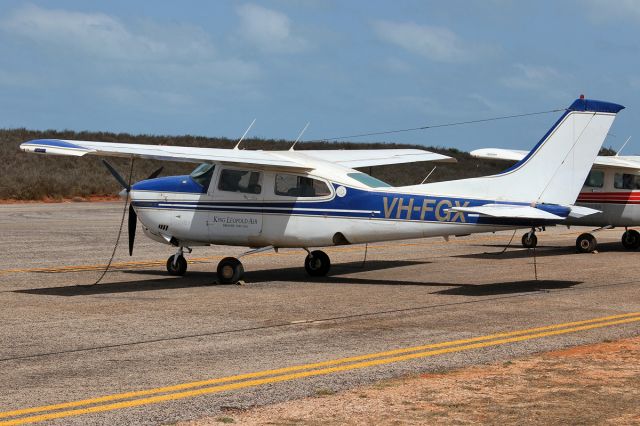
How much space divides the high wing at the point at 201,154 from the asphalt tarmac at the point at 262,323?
2202mm

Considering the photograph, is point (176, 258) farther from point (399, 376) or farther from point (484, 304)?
point (399, 376)

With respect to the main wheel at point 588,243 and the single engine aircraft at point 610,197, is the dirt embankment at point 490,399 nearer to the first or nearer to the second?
the main wheel at point 588,243

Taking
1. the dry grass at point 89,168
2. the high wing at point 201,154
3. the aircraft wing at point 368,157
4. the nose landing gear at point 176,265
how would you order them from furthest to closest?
1. the dry grass at point 89,168
2. the aircraft wing at point 368,157
3. the nose landing gear at point 176,265
4. the high wing at point 201,154

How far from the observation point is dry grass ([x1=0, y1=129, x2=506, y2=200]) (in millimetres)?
55594

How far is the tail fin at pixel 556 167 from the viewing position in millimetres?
17047

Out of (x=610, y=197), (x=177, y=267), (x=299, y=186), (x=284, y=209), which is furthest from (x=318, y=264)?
(x=610, y=197)

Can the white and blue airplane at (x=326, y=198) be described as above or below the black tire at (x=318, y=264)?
above

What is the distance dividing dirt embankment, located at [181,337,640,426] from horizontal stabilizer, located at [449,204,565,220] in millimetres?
5807

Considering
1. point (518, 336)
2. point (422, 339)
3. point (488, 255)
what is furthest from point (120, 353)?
point (488, 255)

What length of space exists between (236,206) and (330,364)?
8.33 meters

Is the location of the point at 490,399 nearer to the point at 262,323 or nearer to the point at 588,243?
the point at 262,323

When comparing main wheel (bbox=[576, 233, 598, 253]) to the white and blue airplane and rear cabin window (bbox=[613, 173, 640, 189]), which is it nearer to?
rear cabin window (bbox=[613, 173, 640, 189])

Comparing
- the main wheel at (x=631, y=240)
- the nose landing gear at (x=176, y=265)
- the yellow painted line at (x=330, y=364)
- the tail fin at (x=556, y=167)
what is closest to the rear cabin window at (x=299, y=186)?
the tail fin at (x=556, y=167)

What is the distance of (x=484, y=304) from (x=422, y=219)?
2512 millimetres
